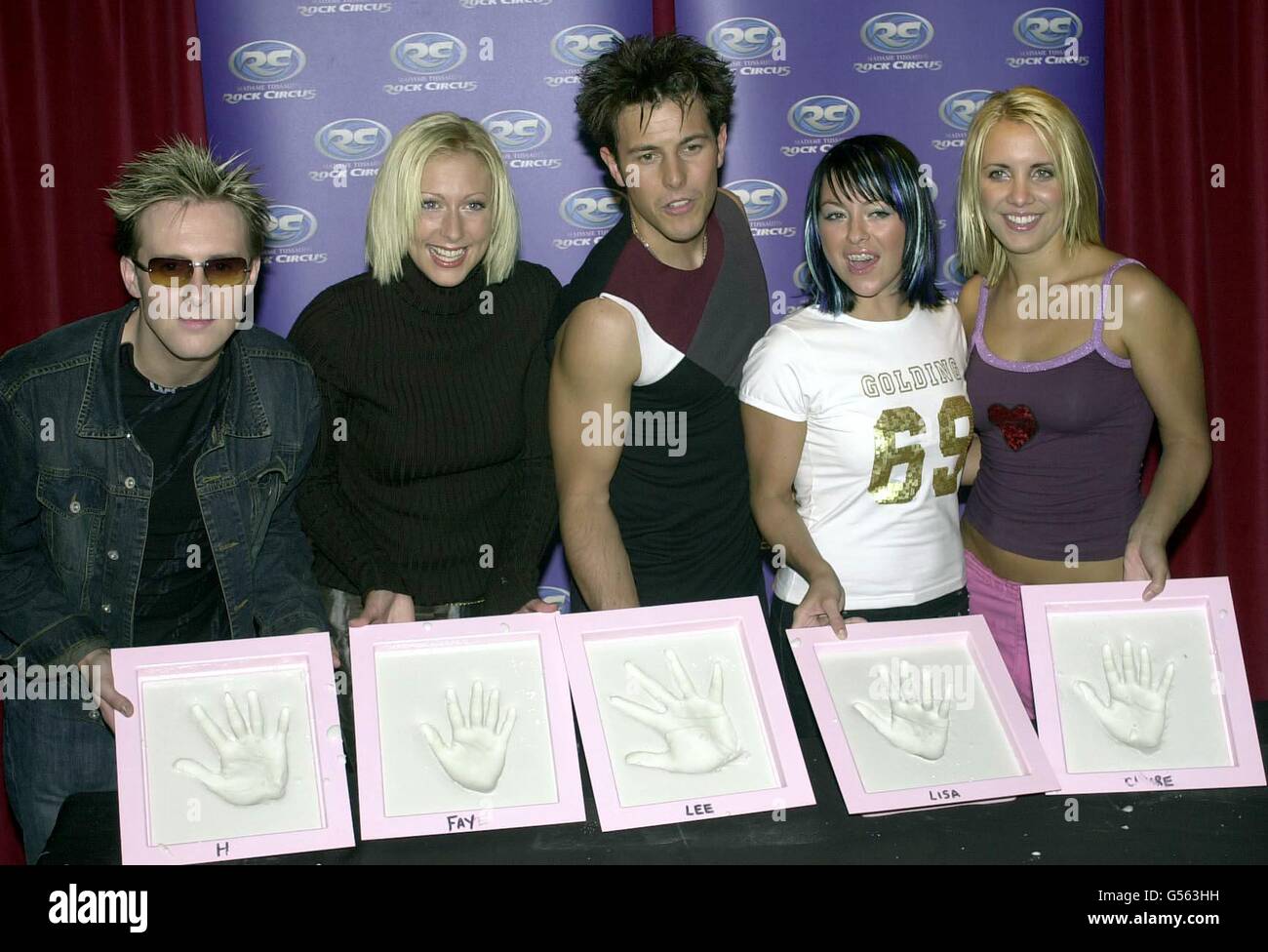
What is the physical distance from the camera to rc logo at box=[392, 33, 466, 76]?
3688 millimetres

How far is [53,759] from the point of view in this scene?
2154mm

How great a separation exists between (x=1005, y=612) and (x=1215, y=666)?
2.02ft

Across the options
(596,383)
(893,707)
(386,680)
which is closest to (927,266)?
(596,383)

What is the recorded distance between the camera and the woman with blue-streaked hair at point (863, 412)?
2270mm

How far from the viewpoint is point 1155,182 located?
383cm

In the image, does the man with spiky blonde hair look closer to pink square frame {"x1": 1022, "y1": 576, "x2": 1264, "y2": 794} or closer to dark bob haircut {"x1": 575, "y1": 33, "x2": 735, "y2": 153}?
dark bob haircut {"x1": 575, "y1": 33, "x2": 735, "y2": 153}

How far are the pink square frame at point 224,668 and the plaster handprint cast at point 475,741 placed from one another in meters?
0.17

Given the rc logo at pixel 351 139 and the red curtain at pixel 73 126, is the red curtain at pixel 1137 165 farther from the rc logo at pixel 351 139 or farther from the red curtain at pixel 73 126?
the rc logo at pixel 351 139

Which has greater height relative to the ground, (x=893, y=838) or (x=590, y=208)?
(x=590, y=208)

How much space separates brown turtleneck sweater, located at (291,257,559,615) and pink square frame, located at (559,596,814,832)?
619 mm


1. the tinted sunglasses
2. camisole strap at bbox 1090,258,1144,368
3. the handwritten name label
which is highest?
the tinted sunglasses

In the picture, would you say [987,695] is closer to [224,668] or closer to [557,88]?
[224,668]

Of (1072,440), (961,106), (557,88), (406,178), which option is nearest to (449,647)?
(406,178)

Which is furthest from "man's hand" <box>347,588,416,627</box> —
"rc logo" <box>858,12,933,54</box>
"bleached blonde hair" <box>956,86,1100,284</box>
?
"rc logo" <box>858,12,933,54</box>
